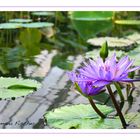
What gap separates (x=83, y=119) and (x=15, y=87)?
325mm

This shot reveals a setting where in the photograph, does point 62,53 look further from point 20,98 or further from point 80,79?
point 80,79

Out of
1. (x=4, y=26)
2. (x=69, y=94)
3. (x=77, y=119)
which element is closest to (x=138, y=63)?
(x=69, y=94)

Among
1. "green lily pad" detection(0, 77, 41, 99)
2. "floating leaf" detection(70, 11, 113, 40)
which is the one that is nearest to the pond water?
"green lily pad" detection(0, 77, 41, 99)

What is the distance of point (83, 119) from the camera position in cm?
95

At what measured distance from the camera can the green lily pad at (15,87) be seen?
3.79 ft

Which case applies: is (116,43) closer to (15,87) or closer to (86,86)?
(15,87)

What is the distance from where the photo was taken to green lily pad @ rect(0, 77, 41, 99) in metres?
1.15

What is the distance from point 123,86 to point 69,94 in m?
0.19

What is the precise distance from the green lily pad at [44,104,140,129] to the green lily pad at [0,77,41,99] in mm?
173

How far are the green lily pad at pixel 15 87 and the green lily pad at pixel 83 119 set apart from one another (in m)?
0.17

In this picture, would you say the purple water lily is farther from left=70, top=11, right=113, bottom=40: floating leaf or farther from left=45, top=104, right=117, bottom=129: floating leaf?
left=70, top=11, right=113, bottom=40: floating leaf

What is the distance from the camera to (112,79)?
859mm

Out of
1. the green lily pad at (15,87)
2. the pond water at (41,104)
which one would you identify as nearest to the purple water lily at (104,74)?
the pond water at (41,104)

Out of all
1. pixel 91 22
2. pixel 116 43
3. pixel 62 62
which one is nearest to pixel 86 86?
pixel 62 62
